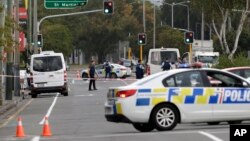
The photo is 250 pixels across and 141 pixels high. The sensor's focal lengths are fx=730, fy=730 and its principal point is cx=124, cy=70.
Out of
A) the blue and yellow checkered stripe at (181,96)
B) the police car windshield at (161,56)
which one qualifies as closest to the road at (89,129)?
the blue and yellow checkered stripe at (181,96)

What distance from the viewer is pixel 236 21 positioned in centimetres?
9656

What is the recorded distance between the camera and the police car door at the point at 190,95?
17094 millimetres

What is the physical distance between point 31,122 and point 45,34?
2941 inches

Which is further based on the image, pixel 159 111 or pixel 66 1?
pixel 66 1

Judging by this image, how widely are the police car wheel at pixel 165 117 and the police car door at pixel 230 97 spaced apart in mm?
1056

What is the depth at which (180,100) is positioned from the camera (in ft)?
56.0

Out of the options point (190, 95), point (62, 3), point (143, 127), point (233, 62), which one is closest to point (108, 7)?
point (62, 3)

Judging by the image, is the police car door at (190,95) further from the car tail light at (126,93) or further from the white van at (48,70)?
the white van at (48,70)

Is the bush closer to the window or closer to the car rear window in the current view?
the car rear window

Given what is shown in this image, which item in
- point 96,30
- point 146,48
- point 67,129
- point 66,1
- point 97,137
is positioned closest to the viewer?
point 97,137

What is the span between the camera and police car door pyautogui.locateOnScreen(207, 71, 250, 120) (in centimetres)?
1739

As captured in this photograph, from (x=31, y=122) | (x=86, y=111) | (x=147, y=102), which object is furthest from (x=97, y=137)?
(x=86, y=111)

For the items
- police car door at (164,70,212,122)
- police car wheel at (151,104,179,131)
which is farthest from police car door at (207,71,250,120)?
police car wheel at (151,104,179,131)

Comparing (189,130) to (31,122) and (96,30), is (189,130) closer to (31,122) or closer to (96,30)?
(31,122)
